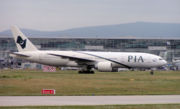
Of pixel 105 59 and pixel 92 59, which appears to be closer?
pixel 105 59

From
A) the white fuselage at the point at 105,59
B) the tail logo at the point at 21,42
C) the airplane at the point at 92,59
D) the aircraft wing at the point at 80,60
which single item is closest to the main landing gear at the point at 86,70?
the airplane at the point at 92,59

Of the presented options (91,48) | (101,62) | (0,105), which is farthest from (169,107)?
(91,48)

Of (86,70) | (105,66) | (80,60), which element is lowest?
(86,70)

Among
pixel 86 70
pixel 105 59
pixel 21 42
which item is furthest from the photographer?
pixel 21 42

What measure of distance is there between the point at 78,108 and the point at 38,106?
206 centimetres

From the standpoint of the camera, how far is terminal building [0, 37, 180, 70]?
124250 millimetres

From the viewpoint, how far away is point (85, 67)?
223 ft

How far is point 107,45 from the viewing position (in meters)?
127

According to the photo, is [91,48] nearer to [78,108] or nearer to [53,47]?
[53,47]

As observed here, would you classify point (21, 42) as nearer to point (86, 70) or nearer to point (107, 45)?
point (86, 70)

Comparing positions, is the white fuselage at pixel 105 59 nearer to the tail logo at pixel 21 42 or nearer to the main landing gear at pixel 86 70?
the main landing gear at pixel 86 70

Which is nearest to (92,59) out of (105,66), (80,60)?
(80,60)

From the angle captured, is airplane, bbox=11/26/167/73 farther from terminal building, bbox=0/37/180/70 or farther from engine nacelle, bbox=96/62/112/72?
terminal building, bbox=0/37/180/70

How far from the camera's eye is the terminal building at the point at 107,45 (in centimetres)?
12425
